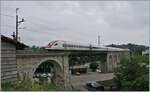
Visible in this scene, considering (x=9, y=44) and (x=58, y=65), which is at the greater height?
(x=9, y=44)

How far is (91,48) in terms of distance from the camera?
43312mm

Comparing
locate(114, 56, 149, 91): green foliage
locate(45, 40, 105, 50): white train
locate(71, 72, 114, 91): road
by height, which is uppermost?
locate(45, 40, 105, 50): white train

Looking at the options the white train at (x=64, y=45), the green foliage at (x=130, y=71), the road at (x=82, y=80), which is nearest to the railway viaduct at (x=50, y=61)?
the white train at (x=64, y=45)

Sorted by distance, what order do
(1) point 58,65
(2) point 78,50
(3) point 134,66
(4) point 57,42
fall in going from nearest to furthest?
(3) point 134,66, (1) point 58,65, (4) point 57,42, (2) point 78,50

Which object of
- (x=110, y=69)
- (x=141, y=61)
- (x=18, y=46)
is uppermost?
(x=18, y=46)

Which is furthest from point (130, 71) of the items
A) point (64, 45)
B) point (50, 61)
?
point (64, 45)

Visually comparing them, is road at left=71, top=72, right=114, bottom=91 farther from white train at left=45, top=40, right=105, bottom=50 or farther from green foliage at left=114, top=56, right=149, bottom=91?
green foliage at left=114, top=56, right=149, bottom=91

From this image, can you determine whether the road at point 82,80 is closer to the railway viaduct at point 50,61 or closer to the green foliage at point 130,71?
the railway viaduct at point 50,61

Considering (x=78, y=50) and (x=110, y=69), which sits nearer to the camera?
(x=78, y=50)

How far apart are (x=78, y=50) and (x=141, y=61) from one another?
55.7 feet

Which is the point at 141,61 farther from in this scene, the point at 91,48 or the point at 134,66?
the point at 91,48

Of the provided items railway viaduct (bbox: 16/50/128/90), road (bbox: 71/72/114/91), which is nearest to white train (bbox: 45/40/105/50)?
railway viaduct (bbox: 16/50/128/90)

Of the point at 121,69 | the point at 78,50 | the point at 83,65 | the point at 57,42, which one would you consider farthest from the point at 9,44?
the point at 83,65

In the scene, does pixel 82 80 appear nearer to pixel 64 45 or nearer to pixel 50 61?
pixel 64 45
